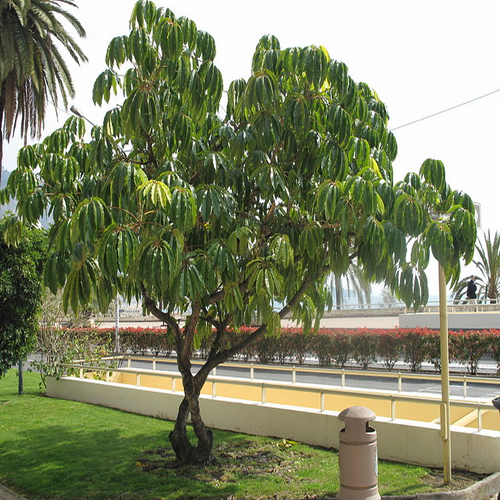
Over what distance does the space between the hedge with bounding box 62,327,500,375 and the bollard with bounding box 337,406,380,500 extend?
1200cm

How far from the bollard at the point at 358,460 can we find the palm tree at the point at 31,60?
14.8 metres

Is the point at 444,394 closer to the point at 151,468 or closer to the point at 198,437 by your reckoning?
the point at 198,437

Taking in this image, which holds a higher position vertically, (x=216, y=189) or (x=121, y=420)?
(x=216, y=189)

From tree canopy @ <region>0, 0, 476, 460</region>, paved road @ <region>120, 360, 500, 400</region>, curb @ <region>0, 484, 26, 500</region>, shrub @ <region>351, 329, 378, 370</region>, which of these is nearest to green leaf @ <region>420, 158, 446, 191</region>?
tree canopy @ <region>0, 0, 476, 460</region>

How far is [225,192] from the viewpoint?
652cm

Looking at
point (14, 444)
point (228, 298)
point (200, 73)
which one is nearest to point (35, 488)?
point (14, 444)

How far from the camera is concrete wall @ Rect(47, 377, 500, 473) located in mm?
7059

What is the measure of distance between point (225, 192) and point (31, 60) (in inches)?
508

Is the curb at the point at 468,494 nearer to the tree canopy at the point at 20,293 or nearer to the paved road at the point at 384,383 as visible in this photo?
the paved road at the point at 384,383

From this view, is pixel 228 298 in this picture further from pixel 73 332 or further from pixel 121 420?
pixel 73 332

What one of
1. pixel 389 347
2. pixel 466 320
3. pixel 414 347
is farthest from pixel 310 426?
pixel 466 320

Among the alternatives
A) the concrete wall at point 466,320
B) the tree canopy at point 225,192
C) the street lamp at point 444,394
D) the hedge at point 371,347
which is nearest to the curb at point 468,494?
the street lamp at point 444,394

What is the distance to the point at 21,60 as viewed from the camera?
16438 millimetres

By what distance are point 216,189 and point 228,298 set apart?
130 cm
